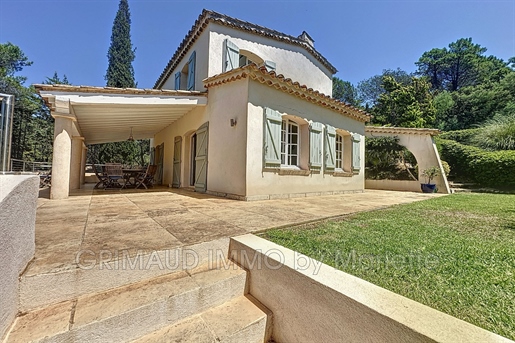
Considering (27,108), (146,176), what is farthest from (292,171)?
(27,108)

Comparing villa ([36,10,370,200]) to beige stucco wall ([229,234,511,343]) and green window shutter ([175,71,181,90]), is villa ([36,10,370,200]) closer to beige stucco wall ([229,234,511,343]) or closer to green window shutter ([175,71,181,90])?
green window shutter ([175,71,181,90])

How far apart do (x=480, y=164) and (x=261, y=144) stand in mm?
13515

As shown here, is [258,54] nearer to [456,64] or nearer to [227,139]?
[227,139]

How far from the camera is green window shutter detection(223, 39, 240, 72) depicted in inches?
290

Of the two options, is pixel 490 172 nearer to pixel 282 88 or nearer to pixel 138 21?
pixel 282 88

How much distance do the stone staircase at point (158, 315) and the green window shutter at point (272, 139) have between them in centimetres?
429

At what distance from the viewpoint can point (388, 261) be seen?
6.23ft

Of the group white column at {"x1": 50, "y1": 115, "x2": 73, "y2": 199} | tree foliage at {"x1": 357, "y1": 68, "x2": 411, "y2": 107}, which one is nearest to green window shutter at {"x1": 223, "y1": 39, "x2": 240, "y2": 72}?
white column at {"x1": 50, "y1": 115, "x2": 73, "y2": 199}

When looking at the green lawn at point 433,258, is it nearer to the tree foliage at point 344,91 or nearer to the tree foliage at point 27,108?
the tree foliage at point 27,108

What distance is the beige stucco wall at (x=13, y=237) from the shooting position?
3.96ft

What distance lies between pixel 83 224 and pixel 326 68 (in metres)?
12.7

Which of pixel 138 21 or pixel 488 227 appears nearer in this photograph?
pixel 488 227

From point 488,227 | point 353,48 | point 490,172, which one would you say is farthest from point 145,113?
point 490,172

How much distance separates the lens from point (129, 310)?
4.62 feet
